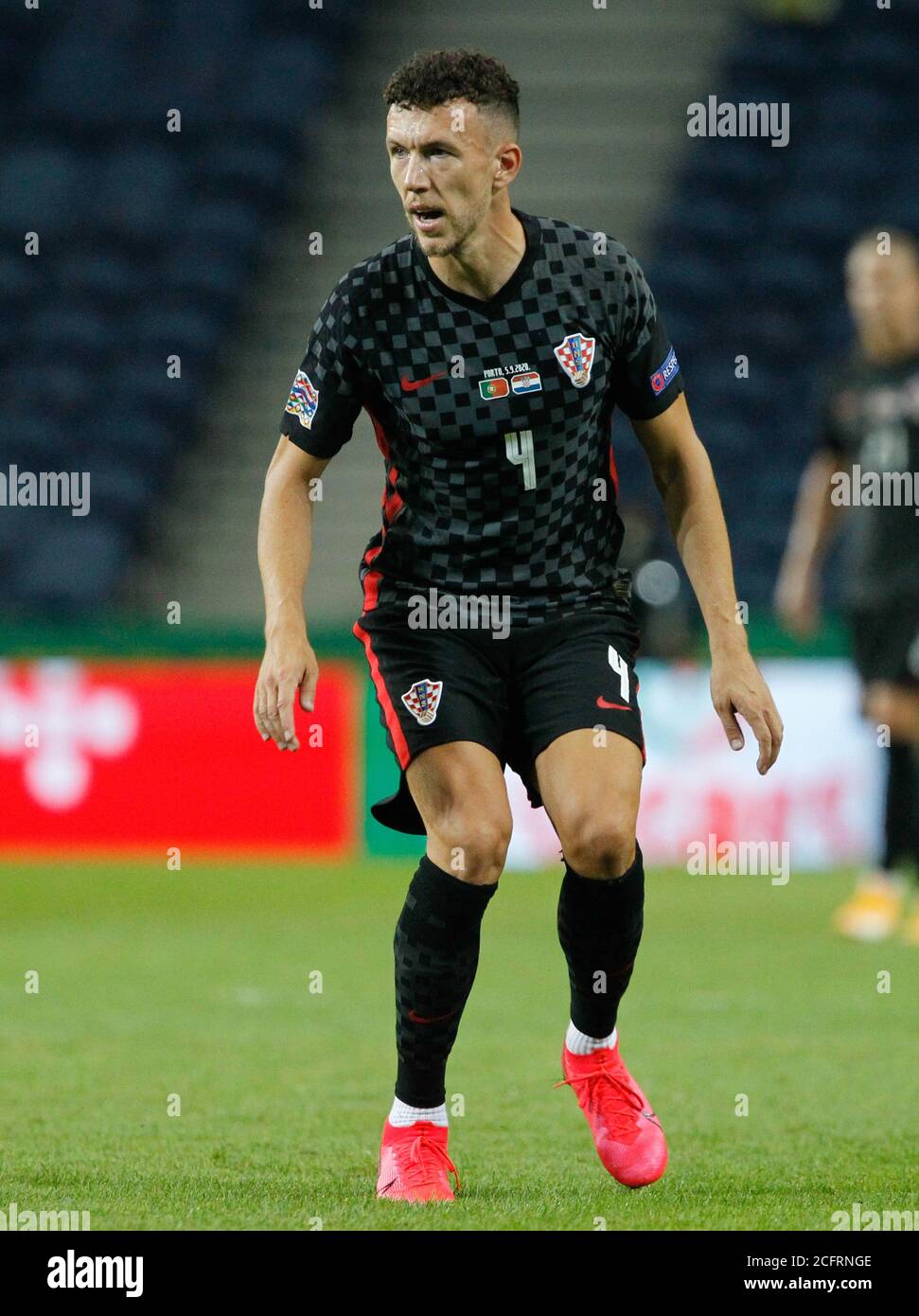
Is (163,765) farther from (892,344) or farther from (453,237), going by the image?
(453,237)

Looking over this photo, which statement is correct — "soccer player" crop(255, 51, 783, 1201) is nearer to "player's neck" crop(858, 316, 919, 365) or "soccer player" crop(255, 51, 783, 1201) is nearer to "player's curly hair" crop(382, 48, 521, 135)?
"player's curly hair" crop(382, 48, 521, 135)

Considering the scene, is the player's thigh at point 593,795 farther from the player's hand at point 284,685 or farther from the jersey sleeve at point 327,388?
the jersey sleeve at point 327,388

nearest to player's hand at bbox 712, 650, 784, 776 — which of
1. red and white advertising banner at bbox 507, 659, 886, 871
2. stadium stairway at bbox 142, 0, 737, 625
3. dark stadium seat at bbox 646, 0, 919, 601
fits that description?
red and white advertising banner at bbox 507, 659, 886, 871

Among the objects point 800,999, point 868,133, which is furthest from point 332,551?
point 800,999

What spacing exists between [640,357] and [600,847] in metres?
0.88

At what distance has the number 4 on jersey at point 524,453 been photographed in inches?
141

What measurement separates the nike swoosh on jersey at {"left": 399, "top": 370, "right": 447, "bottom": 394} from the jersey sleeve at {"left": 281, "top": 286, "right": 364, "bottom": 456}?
97 mm

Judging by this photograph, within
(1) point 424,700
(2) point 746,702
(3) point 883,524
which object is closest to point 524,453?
(1) point 424,700

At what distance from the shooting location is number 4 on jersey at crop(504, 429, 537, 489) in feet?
11.7

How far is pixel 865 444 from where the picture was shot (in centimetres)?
761

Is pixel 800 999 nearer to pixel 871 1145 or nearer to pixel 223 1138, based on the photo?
pixel 871 1145

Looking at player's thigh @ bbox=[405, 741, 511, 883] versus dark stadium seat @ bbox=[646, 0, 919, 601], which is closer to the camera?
player's thigh @ bbox=[405, 741, 511, 883]

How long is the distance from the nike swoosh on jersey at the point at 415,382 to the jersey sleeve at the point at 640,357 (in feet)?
1.10
